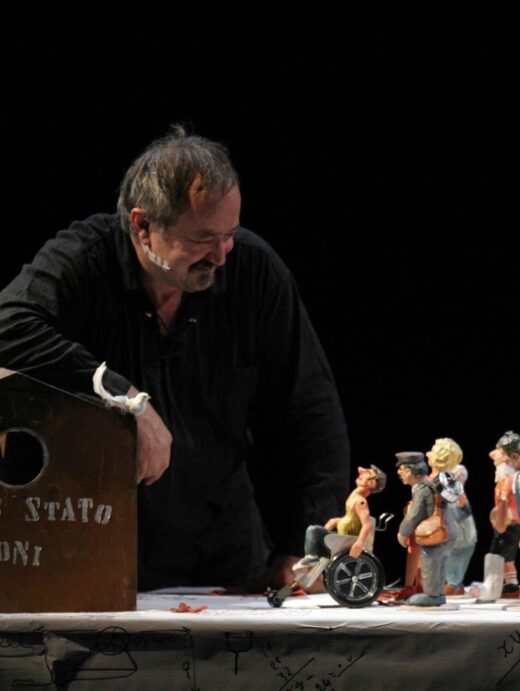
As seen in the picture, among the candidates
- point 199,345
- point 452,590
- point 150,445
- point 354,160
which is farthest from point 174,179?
point 354,160

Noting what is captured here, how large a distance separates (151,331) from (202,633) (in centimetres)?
88

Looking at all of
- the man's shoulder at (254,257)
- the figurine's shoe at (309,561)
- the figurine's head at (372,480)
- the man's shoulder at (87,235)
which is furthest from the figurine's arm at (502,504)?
the man's shoulder at (87,235)

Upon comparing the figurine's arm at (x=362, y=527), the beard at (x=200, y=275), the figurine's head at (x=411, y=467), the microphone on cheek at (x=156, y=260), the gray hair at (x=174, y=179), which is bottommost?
the figurine's arm at (x=362, y=527)

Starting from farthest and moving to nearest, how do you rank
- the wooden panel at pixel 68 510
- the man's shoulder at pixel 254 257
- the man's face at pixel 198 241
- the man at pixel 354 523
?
the man's shoulder at pixel 254 257, the man's face at pixel 198 241, the man at pixel 354 523, the wooden panel at pixel 68 510

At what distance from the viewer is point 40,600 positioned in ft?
7.16

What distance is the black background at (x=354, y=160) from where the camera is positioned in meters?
3.50

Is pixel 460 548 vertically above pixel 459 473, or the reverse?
pixel 459 473

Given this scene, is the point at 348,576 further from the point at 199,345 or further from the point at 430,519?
the point at 199,345

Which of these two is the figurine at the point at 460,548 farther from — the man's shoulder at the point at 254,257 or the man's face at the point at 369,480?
the man's shoulder at the point at 254,257

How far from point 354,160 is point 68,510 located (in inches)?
65.5

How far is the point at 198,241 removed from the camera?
260cm

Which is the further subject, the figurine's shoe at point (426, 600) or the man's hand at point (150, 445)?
the man's hand at point (150, 445)

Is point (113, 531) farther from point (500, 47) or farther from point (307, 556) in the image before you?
point (500, 47)

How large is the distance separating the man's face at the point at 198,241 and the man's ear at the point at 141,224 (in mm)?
15
